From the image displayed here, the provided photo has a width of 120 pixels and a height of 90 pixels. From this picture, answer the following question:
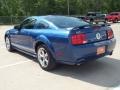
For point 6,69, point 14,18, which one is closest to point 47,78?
point 6,69

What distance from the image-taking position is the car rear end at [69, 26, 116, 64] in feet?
20.9

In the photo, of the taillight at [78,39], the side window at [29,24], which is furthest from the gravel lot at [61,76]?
the side window at [29,24]

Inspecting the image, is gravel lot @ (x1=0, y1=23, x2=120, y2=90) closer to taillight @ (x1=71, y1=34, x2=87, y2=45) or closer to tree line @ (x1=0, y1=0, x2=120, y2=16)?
taillight @ (x1=71, y1=34, x2=87, y2=45)

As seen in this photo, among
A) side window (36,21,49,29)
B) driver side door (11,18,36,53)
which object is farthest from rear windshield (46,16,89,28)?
driver side door (11,18,36,53)

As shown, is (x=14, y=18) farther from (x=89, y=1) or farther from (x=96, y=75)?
(x=96, y=75)

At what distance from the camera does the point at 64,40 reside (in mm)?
6480

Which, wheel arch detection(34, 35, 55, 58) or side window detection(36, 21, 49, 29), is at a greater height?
side window detection(36, 21, 49, 29)

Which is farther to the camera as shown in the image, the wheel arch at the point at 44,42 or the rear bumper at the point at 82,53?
the wheel arch at the point at 44,42

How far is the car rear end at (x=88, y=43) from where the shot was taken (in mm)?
6359

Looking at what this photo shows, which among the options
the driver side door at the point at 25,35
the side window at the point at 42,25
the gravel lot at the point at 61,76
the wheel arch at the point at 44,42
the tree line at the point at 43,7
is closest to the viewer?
the gravel lot at the point at 61,76

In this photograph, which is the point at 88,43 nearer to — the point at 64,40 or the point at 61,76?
the point at 64,40

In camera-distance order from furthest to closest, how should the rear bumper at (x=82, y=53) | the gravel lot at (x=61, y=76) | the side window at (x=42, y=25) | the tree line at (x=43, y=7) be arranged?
the tree line at (x=43, y=7), the side window at (x=42, y=25), the rear bumper at (x=82, y=53), the gravel lot at (x=61, y=76)

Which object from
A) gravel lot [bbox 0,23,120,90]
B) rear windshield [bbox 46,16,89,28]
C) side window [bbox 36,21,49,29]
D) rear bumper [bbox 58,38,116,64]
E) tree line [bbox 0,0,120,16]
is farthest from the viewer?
tree line [bbox 0,0,120,16]

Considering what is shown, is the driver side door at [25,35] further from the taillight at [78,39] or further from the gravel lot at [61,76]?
the taillight at [78,39]
